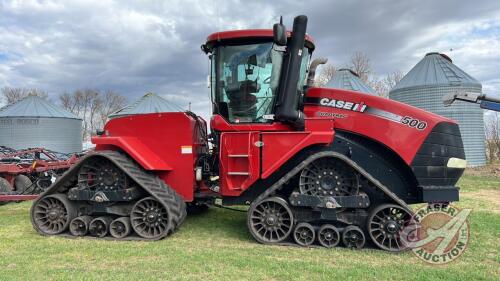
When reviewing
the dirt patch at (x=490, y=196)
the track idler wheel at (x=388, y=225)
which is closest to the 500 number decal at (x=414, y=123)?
the track idler wheel at (x=388, y=225)

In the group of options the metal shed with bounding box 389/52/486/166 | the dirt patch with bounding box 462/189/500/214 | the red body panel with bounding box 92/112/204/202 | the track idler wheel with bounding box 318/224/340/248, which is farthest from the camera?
the metal shed with bounding box 389/52/486/166

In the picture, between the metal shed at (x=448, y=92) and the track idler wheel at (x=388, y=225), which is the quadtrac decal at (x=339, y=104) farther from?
the metal shed at (x=448, y=92)

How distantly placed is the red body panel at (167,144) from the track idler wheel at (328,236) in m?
2.04

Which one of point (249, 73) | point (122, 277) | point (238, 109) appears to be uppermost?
point (249, 73)

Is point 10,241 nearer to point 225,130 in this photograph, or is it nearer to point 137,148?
point 137,148

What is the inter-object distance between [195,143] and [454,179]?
12.4 feet

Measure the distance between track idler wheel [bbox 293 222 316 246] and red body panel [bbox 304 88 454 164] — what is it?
1462 mm

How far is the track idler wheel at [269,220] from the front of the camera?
5562mm

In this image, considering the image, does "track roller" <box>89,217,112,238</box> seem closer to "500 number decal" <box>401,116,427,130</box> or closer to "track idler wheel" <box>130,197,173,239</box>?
"track idler wheel" <box>130,197,173,239</box>

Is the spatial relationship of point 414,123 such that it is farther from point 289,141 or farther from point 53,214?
point 53,214

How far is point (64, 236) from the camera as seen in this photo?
598cm

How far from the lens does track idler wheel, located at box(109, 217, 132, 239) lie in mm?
5879

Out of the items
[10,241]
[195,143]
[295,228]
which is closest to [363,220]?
[295,228]

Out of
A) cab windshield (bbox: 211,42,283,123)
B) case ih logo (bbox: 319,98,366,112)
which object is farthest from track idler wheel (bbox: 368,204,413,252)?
cab windshield (bbox: 211,42,283,123)
